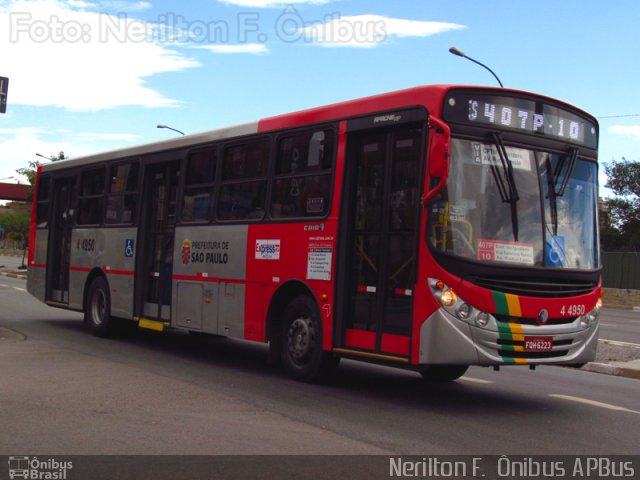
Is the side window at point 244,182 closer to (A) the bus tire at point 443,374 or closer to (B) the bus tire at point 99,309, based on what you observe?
(A) the bus tire at point 443,374

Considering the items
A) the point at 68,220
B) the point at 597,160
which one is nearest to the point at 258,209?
the point at 597,160

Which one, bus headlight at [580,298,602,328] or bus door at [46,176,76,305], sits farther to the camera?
bus door at [46,176,76,305]

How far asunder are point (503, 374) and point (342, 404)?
159 inches

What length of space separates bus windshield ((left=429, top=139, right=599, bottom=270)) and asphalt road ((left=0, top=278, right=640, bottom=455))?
167 cm

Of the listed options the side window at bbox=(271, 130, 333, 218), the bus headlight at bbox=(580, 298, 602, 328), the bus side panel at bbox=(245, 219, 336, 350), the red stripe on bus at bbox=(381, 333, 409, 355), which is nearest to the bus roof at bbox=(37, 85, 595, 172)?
the side window at bbox=(271, 130, 333, 218)

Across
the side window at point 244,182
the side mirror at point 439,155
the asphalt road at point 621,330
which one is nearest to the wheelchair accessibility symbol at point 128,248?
the side window at point 244,182

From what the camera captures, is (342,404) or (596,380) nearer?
(342,404)

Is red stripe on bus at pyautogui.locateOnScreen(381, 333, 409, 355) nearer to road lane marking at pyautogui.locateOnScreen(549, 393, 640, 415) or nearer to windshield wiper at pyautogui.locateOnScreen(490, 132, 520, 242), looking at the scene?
windshield wiper at pyautogui.locateOnScreen(490, 132, 520, 242)

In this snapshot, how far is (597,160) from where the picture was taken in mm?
9133

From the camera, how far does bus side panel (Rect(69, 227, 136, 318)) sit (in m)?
13.4

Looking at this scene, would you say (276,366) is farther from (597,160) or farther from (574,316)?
(597,160)

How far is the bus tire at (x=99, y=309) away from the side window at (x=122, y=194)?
1.22 meters

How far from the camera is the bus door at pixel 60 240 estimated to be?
15656 mm
